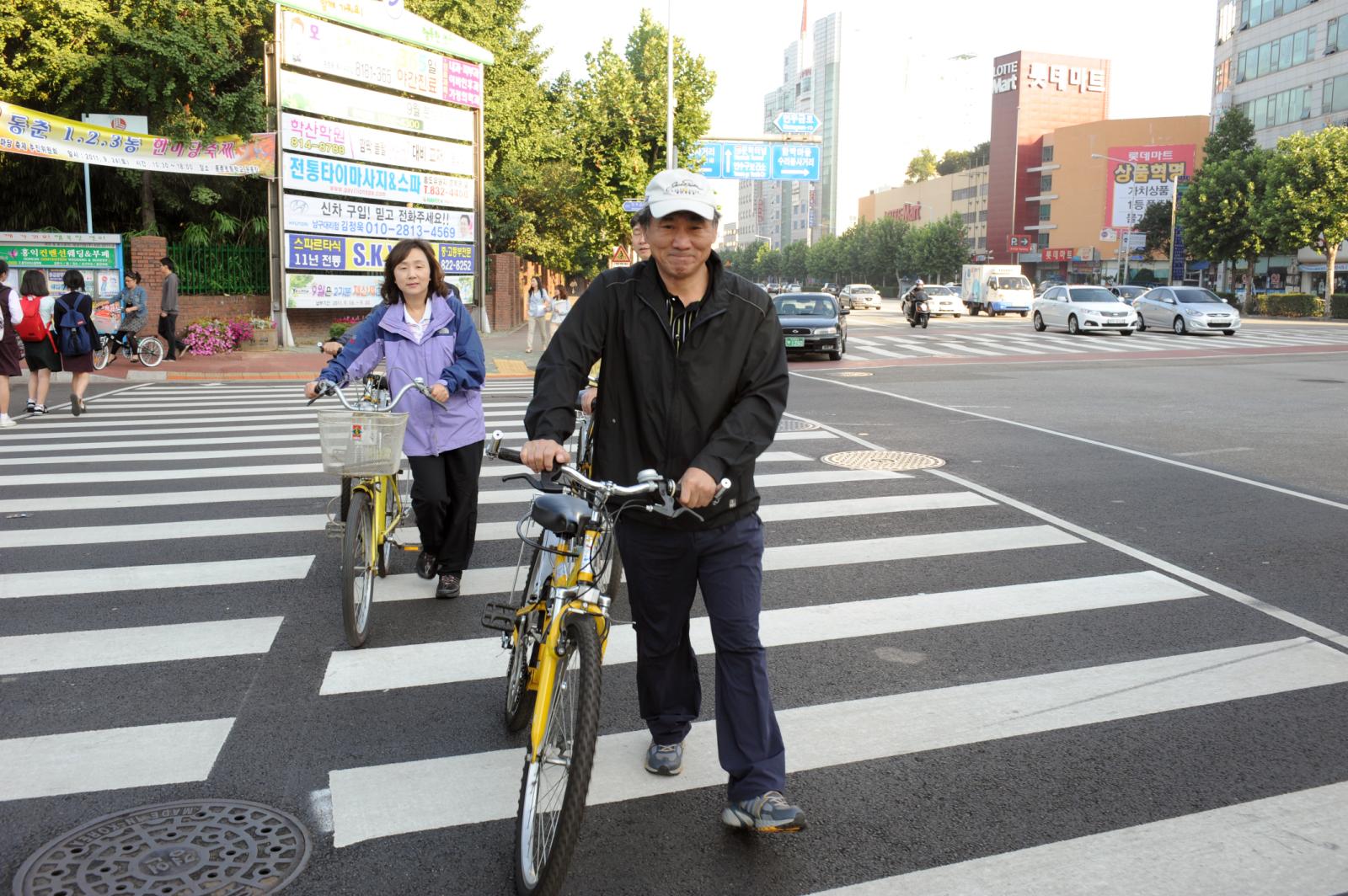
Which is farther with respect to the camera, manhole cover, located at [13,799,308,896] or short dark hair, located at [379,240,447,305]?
short dark hair, located at [379,240,447,305]

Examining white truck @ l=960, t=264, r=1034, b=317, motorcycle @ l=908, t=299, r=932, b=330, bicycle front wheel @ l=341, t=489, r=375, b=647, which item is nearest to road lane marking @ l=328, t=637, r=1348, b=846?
bicycle front wheel @ l=341, t=489, r=375, b=647

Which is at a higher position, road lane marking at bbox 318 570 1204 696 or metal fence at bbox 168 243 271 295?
metal fence at bbox 168 243 271 295

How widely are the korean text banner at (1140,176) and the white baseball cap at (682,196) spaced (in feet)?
250

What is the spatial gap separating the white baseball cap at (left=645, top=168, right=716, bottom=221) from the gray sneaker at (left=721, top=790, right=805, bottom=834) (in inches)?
66.8

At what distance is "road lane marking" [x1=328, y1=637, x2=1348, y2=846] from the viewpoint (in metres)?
3.65

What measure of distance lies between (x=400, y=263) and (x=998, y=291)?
4883 centimetres

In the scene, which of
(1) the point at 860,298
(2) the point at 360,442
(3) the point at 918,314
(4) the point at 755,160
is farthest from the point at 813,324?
(1) the point at 860,298

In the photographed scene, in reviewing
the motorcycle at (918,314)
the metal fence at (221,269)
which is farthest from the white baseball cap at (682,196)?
the motorcycle at (918,314)

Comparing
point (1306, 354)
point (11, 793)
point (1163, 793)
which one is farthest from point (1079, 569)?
point (1306, 354)

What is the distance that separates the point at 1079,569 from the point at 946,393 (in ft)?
35.3

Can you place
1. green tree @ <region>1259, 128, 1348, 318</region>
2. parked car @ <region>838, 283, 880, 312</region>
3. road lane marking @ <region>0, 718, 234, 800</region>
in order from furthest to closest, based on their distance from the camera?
parked car @ <region>838, 283, 880, 312</region>
green tree @ <region>1259, 128, 1348, 318</region>
road lane marking @ <region>0, 718, 234, 800</region>

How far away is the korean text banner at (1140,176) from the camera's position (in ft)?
250

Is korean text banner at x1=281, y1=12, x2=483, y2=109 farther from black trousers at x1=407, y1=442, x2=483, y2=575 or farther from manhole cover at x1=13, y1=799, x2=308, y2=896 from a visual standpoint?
manhole cover at x1=13, y1=799, x2=308, y2=896

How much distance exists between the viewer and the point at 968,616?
5723 mm
